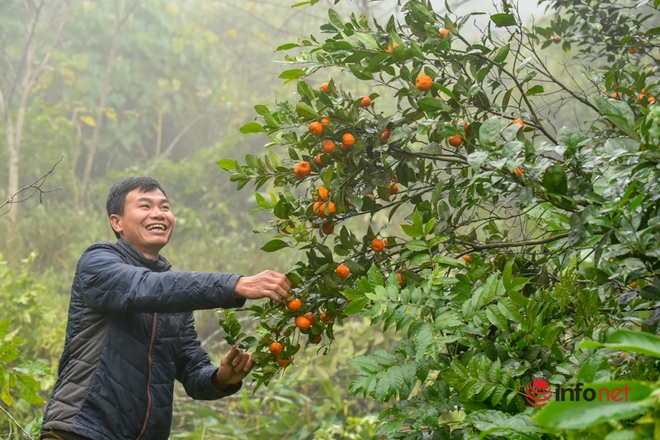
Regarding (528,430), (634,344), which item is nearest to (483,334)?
(528,430)

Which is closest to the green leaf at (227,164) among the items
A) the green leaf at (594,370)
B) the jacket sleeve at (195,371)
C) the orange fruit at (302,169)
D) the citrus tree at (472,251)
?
the citrus tree at (472,251)

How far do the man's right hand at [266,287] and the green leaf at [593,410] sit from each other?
0.79m

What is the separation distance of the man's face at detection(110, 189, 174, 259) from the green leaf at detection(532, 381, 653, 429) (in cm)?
137

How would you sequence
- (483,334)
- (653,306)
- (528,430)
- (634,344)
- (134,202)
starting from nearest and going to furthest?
(634,344)
(528,430)
(653,306)
(483,334)
(134,202)

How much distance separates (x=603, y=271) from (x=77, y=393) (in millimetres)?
1229

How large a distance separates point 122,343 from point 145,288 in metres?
0.24

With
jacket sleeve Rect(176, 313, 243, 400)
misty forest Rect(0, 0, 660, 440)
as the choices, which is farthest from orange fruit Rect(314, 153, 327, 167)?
jacket sleeve Rect(176, 313, 243, 400)

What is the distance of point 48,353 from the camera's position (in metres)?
3.41

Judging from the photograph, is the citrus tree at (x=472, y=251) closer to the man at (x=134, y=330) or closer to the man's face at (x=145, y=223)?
the man at (x=134, y=330)

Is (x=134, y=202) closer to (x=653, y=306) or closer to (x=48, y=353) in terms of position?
(x=653, y=306)

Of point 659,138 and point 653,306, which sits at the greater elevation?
point 659,138

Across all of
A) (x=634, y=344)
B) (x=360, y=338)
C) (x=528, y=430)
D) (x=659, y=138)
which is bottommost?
(x=360, y=338)

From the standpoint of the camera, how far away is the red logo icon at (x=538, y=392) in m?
0.92

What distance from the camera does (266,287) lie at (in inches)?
50.7
